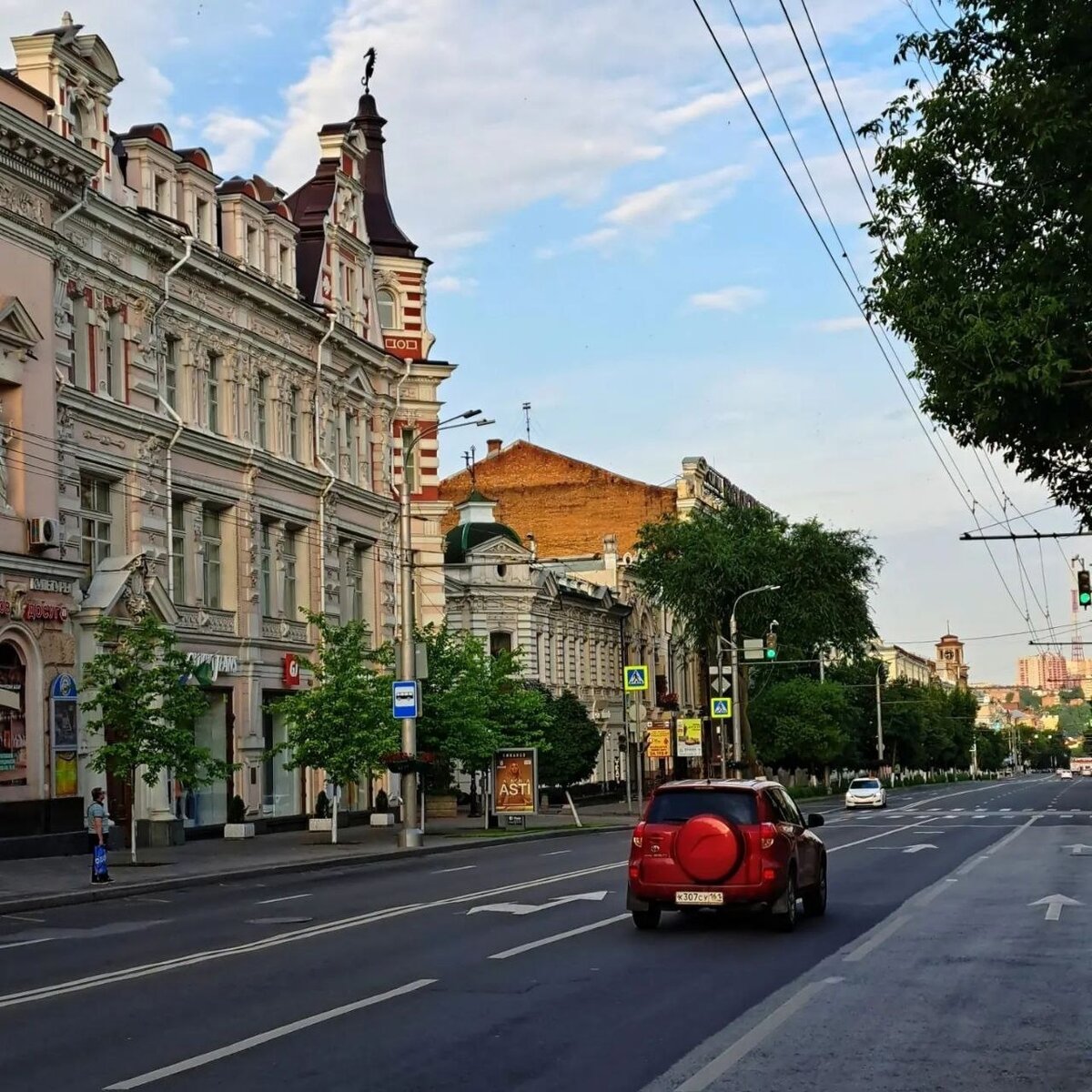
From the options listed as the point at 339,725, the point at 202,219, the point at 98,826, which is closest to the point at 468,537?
the point at 202,219

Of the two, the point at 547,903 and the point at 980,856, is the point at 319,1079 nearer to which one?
the point at 547,903

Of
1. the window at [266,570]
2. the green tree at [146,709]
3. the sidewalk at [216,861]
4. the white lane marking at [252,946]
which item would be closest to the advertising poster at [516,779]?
the sidewalk at [216,861]

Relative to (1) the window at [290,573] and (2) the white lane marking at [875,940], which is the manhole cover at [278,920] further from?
(1) the window at [290,573]

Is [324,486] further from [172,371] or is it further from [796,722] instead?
[796,722]

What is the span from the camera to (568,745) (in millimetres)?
66562

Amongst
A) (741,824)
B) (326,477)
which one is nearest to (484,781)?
(326,477)

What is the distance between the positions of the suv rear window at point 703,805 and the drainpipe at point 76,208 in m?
22.4

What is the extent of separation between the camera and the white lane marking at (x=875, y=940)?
50.2 feet

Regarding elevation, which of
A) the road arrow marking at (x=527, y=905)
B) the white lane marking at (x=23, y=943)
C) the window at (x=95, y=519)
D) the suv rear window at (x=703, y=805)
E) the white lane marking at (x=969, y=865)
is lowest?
the white lane marking at (x=969, y=865)

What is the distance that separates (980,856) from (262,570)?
71.3 ft

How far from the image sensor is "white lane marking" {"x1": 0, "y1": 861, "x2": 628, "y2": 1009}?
44.6 ft

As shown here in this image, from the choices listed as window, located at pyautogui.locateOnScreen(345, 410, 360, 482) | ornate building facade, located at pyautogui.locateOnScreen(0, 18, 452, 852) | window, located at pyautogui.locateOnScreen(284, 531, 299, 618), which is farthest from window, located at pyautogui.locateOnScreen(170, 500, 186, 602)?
window, located at pyautogui.locateOnScreen(345, 410, 360, 482)

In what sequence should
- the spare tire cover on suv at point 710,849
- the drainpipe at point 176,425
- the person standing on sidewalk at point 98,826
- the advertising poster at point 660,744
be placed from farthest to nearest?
the advertising poster at point 660,744
the drainpipe at point 176,425
the person standing on sidewalk at point 98,826
the spare tire cover on suv at point 710,849

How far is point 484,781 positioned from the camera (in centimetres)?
5375
